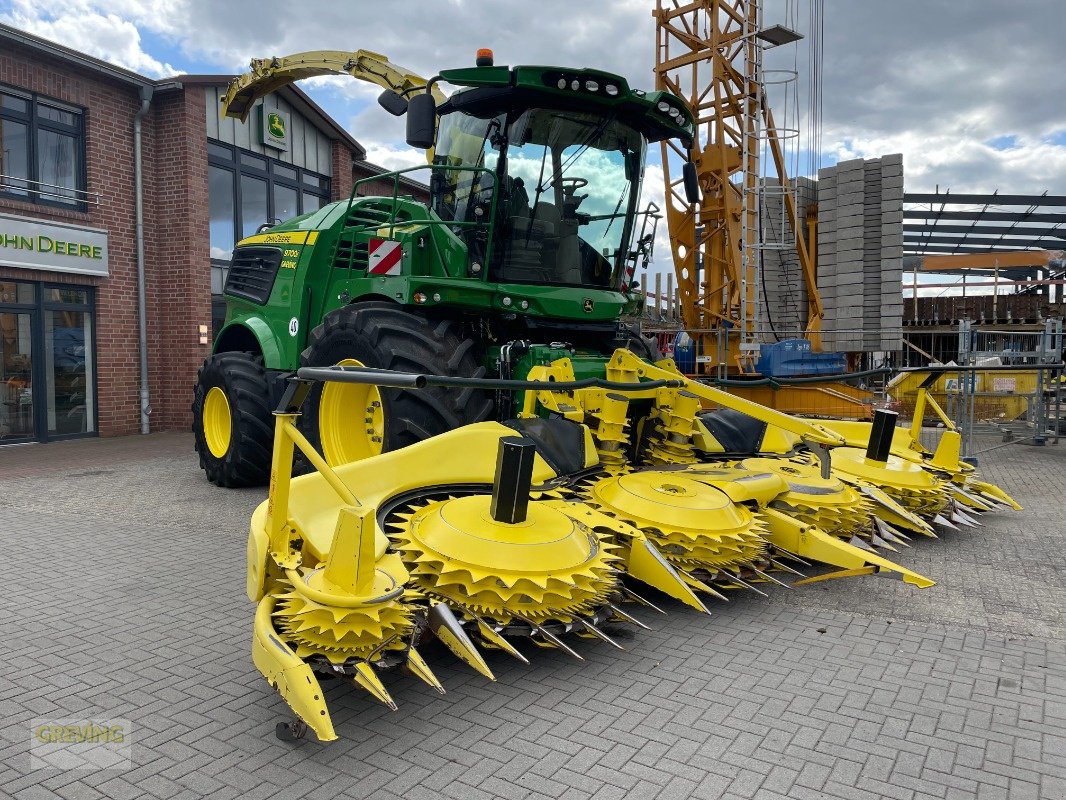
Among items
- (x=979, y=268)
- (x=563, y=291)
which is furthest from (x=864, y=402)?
(x=979, y=268)

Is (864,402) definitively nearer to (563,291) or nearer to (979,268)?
(563,291)

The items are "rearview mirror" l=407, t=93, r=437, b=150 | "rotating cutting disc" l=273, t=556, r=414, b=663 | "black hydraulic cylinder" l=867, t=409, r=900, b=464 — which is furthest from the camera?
"black hydraulic cylinder" l=867, t=409, r=900, b=464

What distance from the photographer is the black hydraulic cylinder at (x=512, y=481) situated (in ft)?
11.1

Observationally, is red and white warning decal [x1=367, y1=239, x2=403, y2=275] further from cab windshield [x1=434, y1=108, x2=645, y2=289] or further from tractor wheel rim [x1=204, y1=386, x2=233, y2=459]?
tractor wheel rim [x1=204, y1=386, x2=233, y2=459]

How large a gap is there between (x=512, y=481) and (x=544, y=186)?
9.94 feet

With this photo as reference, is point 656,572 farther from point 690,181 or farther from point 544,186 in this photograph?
point 690,181

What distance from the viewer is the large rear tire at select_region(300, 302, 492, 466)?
496 cm

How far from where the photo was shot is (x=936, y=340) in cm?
1705

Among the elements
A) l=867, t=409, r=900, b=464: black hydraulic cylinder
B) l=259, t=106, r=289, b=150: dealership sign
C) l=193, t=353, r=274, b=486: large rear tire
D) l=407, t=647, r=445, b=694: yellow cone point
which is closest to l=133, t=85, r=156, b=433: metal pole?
l=259, t=106, r=289, b=150: dealership sign

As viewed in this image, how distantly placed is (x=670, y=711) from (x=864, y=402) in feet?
33.8

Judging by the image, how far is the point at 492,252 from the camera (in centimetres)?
576

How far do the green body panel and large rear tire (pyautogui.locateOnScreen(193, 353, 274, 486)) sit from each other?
0.30 metres

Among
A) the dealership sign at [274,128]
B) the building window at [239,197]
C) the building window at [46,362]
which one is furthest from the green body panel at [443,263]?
the dealership sign at [274,128]

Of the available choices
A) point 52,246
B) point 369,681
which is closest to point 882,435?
point 369,681
